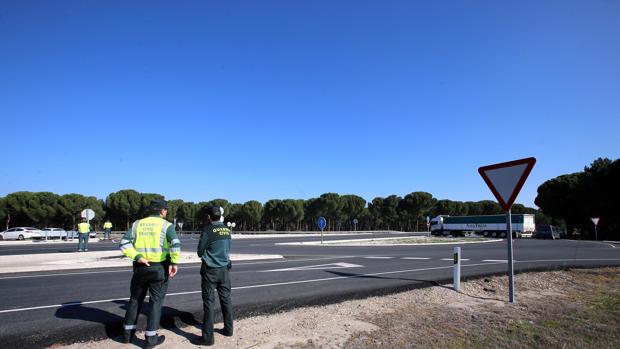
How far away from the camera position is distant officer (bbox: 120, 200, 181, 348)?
5.41 metres

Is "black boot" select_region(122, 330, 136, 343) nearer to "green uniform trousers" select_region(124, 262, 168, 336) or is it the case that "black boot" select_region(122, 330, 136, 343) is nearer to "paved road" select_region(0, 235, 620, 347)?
"green uniform trousers" select_region(124, 262, 168, 336)

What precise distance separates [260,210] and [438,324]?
321ft

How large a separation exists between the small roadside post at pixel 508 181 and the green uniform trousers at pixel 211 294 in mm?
5208

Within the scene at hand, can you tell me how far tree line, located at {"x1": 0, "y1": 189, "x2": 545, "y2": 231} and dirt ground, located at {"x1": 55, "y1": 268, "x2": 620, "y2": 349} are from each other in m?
67.8

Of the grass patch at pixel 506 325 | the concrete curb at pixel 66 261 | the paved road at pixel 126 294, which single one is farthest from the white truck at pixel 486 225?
the grass patch at pixel 506 325

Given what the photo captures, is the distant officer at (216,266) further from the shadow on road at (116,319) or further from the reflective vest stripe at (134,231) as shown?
the reflective vest stripe at (134,231)

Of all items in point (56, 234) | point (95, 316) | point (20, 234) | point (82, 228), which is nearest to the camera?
point (95, 316)

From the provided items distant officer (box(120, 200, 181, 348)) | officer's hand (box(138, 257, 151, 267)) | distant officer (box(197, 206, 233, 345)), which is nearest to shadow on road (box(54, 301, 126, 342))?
distant officer (box(120, 200, 181, 348))

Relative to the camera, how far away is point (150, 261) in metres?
5.45

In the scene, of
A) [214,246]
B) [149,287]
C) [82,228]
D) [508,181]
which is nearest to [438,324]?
[508,181]

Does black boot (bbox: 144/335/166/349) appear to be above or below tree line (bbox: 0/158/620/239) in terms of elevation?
below

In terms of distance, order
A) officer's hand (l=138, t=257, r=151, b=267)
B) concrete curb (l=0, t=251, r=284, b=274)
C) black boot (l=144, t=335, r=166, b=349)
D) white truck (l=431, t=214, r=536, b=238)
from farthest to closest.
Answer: white truck (l=431, t=214, r=536, b=238) → concrete curb (l=0, t=251, r=284, b=274) → officer's hand (l=138, t=257, r=151, b=267) → black boot (l=144, t=335, r=166, b=349)

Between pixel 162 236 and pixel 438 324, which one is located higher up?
pixel 162 236

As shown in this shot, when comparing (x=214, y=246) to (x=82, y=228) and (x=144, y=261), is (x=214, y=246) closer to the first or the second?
(x=144, y=261)
